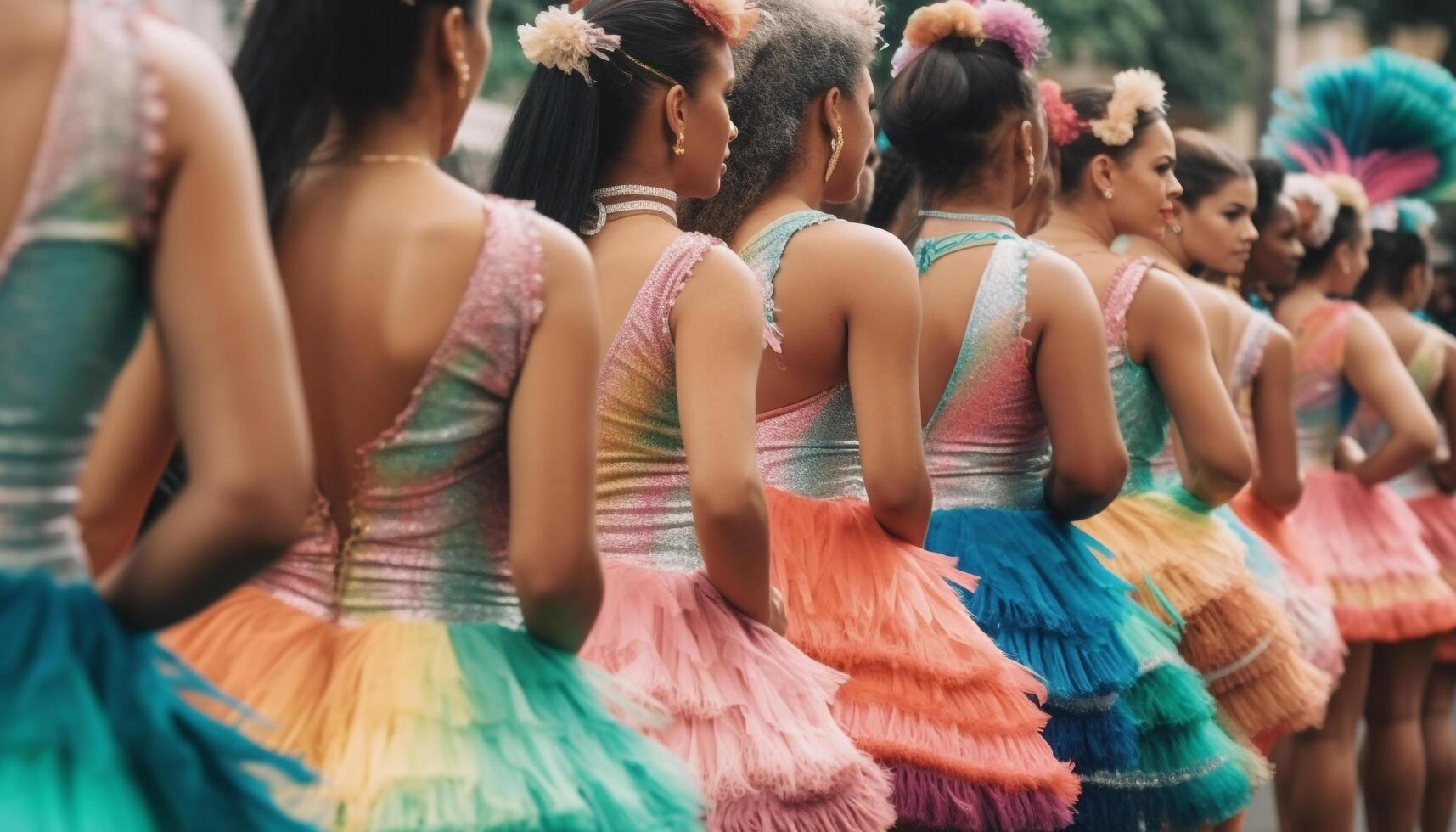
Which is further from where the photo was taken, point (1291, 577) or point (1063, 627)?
point (1291, 577)

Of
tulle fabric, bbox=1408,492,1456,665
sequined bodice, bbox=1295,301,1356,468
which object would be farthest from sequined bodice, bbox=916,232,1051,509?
tulle fabric, bbox=1408,492,1456,665

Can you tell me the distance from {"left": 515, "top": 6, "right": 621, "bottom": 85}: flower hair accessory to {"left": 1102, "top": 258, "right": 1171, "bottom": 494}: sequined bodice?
1.74 m

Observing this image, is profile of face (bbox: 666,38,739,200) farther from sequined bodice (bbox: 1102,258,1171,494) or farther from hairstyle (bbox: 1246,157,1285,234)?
hairstyle (bbox: 1246,157,1285,234)

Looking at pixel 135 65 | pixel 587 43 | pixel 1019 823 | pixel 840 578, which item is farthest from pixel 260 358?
pixel 1019 823

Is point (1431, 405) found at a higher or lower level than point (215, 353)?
lower

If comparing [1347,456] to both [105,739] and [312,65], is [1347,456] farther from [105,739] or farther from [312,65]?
[105,739]

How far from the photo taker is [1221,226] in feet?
18.8

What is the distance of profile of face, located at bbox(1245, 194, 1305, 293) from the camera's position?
6598 millimetres

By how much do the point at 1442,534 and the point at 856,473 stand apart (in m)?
4.22

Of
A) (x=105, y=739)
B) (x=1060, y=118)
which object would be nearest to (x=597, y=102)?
(x=105, y=739)

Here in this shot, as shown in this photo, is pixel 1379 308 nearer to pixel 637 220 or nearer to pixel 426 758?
pixel 637 220

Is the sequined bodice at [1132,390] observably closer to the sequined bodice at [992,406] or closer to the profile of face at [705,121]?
the sequined bodice at [992,406]

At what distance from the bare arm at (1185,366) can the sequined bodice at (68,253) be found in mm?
3195

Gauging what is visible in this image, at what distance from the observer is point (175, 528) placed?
1803 millimetres
